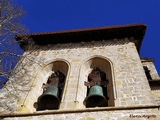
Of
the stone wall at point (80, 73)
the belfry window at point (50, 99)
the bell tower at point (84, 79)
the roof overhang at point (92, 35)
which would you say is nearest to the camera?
the bell tower at point (84, 79)

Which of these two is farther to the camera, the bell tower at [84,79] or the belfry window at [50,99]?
the belfry window at [50,99]

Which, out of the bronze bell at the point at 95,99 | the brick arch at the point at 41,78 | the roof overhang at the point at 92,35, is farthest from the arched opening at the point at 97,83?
the roof overhang at the point at 92,35

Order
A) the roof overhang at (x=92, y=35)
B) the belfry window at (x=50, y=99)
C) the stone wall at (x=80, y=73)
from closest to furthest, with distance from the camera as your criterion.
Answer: the stone wall at (x=80, y=73) → the belfry window at (x=50, y=99) → the roof overhang at (x=92, y=35)

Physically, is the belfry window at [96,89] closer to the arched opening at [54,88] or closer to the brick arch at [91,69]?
the brick arch at [91,69]

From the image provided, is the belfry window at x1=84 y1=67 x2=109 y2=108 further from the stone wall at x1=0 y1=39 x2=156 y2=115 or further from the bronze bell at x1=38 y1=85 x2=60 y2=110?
the bronze bell at x1=38 y1=85 x2=60 y2=110

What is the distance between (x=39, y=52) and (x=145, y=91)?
508cm

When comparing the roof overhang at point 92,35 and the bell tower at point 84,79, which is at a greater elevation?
the roof overhang at point 92,35

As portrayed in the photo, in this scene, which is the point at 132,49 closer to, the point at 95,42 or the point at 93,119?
the point at 95,42

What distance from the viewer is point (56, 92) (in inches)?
306

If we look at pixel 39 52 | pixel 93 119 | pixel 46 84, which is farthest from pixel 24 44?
pixel 93 119

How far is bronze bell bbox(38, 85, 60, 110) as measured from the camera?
298 inches

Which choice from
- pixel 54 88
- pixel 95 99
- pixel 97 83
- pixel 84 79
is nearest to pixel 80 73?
pixel 84 79

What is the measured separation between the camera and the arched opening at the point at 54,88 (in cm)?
762

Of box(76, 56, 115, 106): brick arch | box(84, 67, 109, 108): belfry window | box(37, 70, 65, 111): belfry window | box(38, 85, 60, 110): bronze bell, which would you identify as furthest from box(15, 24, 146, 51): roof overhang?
box(38, 85, 60, 110): bronze bell
